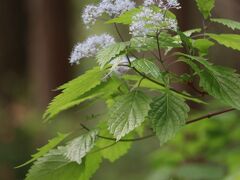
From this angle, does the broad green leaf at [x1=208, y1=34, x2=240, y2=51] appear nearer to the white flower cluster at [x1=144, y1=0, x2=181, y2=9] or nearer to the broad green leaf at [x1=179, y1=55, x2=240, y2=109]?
the broad green leaf at [x1=179, y1=55, x2=240, y2=109]

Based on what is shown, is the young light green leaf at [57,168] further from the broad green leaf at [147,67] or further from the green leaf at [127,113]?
the broad green leaf at [147,67]

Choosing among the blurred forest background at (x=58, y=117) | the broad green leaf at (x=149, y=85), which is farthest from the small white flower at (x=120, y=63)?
the blurred forest background at (x=58, y=117)

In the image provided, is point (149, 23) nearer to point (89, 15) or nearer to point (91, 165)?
point (89, 15)

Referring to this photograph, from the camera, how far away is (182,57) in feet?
5.15

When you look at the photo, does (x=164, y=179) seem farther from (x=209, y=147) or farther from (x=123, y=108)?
(x=123, y=108)

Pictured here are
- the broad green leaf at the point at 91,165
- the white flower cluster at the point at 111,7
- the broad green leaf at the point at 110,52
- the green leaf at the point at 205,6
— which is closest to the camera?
the broad green leaf at the point at 110,52

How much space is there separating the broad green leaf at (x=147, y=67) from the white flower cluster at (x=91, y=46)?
157 mm

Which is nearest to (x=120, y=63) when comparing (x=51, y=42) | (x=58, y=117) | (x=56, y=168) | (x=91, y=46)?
(x=91, y=46)

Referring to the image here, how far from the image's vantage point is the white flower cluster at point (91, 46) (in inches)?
64.1

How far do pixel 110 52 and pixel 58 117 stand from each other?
→ 9.72 m

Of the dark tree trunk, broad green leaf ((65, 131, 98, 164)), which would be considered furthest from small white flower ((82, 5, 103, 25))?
the dark tree trunk

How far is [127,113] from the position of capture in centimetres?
151

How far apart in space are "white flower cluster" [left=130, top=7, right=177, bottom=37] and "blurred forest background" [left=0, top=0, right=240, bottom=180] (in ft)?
6.44

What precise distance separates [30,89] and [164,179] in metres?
10.8
